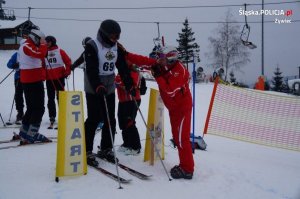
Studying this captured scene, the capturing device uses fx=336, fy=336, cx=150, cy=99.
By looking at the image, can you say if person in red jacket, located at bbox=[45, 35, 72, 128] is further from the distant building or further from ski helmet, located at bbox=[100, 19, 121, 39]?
the distant building

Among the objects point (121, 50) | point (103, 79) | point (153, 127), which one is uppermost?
point (121, 50)

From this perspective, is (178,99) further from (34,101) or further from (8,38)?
(8,38)

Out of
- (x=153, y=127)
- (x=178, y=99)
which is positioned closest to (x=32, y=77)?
(x=153, y=127)

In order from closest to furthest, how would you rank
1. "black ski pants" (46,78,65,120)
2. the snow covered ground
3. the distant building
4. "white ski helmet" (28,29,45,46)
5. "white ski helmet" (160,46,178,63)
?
the snow covered ground < "white ski helmet" (160,46,178,63) < "white ski helmet" (28,29,45,46) < "black ski pants" (46,78,65,120) < the distant building

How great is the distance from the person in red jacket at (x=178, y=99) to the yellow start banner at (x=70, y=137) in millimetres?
1186

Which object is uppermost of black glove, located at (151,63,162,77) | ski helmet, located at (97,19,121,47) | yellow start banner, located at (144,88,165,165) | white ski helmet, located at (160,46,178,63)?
ski helmet, located at (97,19,121,47)

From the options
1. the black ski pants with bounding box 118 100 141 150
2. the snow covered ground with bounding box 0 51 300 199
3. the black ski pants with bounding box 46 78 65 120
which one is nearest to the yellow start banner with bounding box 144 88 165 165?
the snow covered ground with bounding box 0 51 300 199

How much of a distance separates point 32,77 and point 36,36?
2.25 ft

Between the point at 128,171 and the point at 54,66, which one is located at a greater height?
the point at 54,66

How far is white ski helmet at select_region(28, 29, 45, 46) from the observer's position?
5.54 metres

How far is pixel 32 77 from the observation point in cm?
563

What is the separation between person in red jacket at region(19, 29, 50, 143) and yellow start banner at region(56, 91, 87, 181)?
1.86m

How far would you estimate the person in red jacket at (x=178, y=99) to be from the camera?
4.50 meters

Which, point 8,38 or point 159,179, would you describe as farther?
point 8,38
